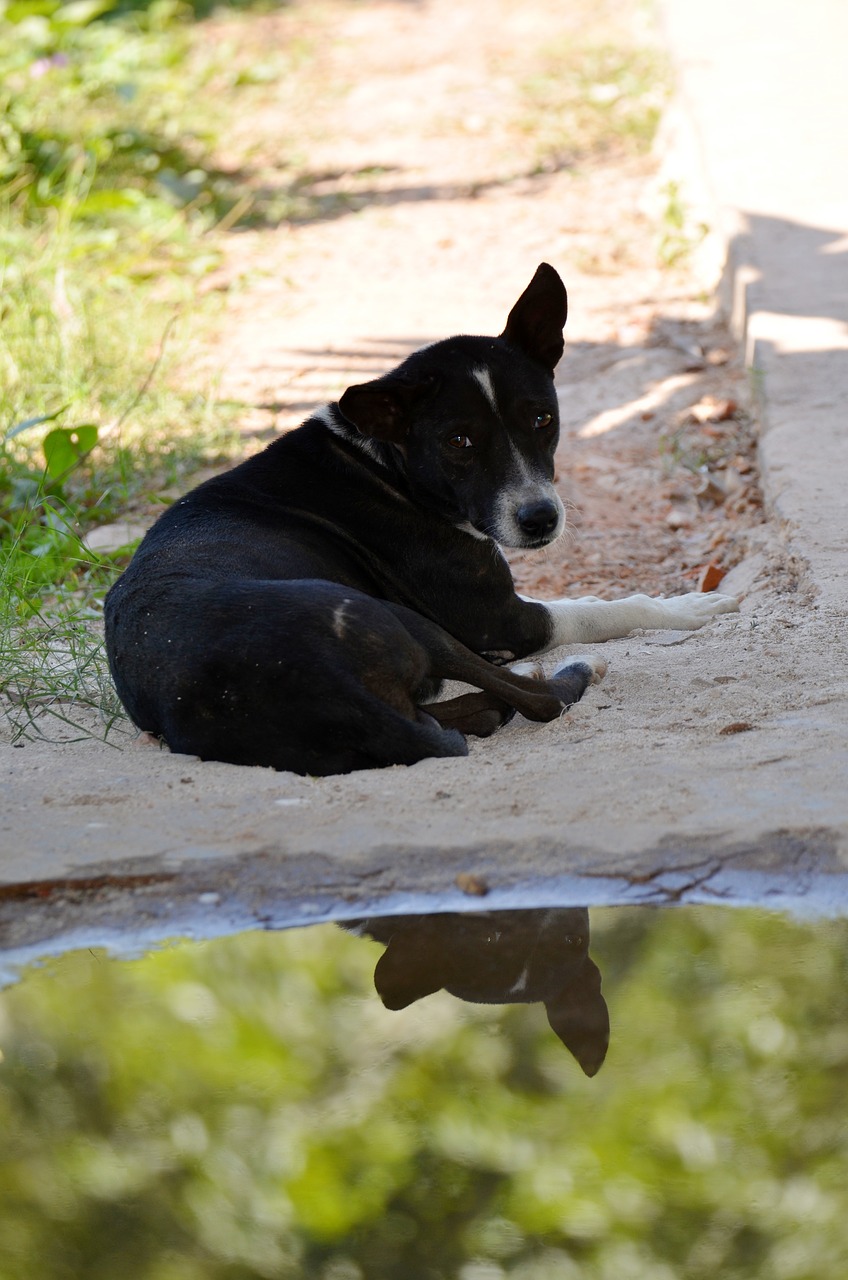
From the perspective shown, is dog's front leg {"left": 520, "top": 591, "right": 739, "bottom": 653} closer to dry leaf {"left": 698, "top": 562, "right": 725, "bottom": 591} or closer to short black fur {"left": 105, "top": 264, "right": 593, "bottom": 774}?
short black fur {"left": 105, "top": 264, "right": 593, "bottom": 774}

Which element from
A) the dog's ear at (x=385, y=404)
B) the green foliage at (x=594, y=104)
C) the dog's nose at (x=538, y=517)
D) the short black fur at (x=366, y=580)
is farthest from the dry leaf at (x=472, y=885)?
the green foliage at (x=594, y=104)

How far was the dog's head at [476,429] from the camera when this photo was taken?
15.3 ft

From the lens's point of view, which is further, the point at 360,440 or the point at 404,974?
the point at 360,440

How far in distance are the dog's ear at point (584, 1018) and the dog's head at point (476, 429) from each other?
6.36 feet

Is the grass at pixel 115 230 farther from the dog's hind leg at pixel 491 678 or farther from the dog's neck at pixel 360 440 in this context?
the dog's neck at pixel 360 440

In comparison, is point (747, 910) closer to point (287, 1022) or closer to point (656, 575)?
point (287, 1022)

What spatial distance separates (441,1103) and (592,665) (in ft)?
6.99

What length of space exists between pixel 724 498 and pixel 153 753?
3.39 meters

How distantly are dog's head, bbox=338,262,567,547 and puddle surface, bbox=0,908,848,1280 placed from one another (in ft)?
5.90

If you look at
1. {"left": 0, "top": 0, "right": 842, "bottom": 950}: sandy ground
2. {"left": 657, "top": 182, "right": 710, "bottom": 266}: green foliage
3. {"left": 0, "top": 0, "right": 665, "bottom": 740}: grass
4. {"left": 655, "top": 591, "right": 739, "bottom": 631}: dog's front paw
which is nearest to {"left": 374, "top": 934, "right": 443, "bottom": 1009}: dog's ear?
{"left": 0, "top": 0, "right": 842, "bottom": 950}: sandy ground

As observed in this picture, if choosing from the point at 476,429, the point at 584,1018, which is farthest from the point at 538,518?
the point at 584,1018

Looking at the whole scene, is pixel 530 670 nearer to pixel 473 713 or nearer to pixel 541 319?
pixel 473 713

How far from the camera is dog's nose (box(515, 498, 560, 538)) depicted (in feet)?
15.2

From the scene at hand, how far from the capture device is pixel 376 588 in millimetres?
4820
